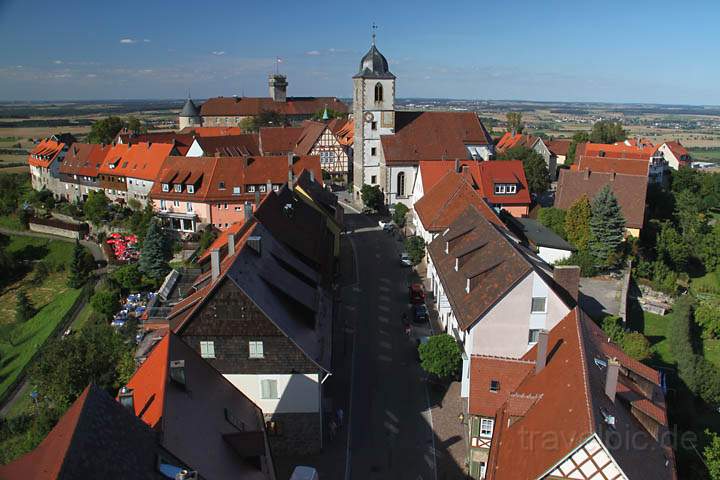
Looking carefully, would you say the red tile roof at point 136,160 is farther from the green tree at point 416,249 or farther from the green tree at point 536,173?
the green tree at point 536,173

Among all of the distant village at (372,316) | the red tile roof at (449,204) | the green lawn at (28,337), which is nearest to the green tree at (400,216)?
the distant village at (372,316)

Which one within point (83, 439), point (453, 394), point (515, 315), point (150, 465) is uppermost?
point (83, 439)

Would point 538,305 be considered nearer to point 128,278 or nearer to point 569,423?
point 569,423

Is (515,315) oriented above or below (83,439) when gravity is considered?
below

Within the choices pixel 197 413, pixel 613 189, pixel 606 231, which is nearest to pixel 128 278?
pixel 197 413

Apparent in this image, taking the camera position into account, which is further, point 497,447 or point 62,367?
point 62,367

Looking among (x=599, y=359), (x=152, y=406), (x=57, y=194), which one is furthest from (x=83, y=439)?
(x=57, y=194)

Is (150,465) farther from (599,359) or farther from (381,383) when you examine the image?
(381,383)

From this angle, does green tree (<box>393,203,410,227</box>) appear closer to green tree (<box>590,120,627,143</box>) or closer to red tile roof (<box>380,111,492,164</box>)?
red tile roof (<box>380,111,492,164</box>)
